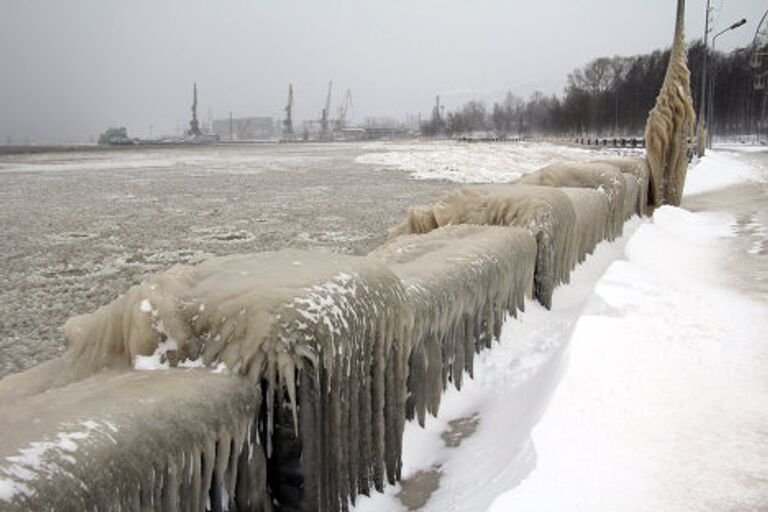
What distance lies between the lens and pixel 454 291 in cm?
430

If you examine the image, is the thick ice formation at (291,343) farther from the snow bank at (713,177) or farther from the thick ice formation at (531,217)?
the snow bank at (713,177)

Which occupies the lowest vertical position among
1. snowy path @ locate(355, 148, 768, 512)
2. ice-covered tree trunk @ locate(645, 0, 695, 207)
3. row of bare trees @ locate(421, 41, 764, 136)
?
snowy path @ locate(355, 148, 768, 512)

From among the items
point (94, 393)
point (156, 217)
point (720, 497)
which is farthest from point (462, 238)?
point (156, 217)

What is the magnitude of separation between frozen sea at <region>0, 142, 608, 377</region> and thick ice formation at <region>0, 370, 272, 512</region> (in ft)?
9.96

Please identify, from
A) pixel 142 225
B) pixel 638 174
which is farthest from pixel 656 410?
pixel 142 225

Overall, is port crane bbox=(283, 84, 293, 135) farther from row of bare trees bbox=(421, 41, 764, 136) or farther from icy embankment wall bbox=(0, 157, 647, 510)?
icy embankment wall bbox=(0, 157, 647, 510)

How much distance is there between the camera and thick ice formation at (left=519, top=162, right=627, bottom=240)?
9.48 metres

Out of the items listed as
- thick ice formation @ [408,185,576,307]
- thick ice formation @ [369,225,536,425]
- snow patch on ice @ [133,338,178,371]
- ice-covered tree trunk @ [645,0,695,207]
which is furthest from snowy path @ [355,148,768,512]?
ice-covered tree trunk @ [645,0,695,207]

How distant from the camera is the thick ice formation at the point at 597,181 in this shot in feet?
31.1

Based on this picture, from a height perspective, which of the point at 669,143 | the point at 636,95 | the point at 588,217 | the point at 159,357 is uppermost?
the point at 636,95

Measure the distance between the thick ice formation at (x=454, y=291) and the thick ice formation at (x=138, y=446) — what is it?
1.29 m

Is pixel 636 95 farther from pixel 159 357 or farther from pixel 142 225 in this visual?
pixel 159 357

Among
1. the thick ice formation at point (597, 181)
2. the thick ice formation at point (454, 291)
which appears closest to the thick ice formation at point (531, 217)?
the thick ice formation at point (454, 291)

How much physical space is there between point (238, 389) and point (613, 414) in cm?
218
